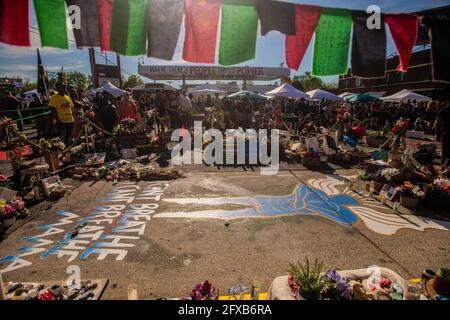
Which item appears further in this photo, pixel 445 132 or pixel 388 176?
pixel 445 132

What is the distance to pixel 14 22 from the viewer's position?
12.6ft

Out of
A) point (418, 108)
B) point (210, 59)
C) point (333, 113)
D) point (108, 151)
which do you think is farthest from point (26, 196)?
point (418, 108)

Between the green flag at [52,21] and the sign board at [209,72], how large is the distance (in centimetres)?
3034

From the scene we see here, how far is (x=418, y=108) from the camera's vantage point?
22.0 meters

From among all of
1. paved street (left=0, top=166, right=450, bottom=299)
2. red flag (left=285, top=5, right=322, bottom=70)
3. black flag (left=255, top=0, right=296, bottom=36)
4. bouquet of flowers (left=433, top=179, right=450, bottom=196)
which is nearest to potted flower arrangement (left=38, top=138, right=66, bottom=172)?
paved street (left=0, top=166, right=450, bottom=299)

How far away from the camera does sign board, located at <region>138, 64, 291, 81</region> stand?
1289 inches

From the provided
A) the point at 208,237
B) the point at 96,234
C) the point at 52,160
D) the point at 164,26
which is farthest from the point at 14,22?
the point at 52,160

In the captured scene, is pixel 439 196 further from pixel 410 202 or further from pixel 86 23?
pixel 86 23

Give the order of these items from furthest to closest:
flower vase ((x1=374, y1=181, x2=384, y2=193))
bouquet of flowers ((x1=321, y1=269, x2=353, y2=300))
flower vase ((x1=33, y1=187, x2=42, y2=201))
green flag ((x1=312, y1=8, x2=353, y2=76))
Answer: flower vase ((x1=374, y1=181, x2=384, y2=193))
flower vase ((x1=33, y1=187, x2=42, y2=201))
green flag ((x1=312, y1=8, x2=353, y2=76))
bouquet of flowers ((x1=321, y1=269, x2=353, y2=300))

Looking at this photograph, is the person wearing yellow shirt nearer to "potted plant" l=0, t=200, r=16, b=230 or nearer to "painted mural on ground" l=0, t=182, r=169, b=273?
"painted mural on ground" l=0, t=182, r=169, b=273

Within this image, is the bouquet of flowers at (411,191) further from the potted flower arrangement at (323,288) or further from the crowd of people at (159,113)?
the potted flower arrangement at (323,288)

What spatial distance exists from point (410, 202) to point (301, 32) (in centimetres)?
490

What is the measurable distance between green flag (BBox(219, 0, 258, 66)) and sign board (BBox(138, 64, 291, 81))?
29702 millimetres

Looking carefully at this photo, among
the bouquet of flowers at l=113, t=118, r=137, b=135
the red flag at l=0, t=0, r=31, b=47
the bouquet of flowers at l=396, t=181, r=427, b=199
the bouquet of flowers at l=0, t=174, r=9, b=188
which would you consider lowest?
the bouquet of flowers at l=396, t=181, r=427, b=199
